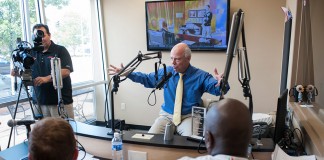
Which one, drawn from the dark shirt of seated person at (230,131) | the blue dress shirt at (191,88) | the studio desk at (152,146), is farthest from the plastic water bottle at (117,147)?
the blue dress shirt at (191,88)

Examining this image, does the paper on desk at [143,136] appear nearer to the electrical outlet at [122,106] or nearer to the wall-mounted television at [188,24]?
the wall-mounted television at [188,24]

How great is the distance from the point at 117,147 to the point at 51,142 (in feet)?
2.33

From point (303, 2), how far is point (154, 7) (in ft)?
6.86

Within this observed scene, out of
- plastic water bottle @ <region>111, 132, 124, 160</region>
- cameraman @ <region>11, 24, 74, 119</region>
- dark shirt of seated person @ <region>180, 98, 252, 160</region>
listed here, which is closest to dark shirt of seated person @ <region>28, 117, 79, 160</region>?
dark shirt of seated person @ <region>180, 98, 252, 160</region>

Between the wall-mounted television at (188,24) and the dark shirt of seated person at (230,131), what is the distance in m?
2.70

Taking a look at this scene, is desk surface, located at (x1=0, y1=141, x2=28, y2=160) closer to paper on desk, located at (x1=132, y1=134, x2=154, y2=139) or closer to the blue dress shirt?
paper on desk, located at (x1=132, y1=134, x2=154, y2=139)

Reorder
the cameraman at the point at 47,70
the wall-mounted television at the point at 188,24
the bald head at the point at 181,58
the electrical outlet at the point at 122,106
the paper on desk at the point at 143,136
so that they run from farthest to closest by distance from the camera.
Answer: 1. the electrical outlet at the point at 122,106
2. the wall-mounted television at the point at 188,24
3. the cameraman at the point at 47,70
4. the bald head at the point at 181,58
5. the paper on desk at the point at 143,136

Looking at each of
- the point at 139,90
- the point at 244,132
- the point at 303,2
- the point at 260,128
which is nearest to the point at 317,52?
the point at 303,2

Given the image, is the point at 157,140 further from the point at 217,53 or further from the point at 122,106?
the point at 122,106

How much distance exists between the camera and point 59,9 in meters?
3.71

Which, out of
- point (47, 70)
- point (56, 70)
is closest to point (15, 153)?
point (56, 70)

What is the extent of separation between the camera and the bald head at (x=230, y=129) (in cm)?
93

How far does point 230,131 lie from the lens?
924 millimetres

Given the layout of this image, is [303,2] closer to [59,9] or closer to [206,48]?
[206,48]
